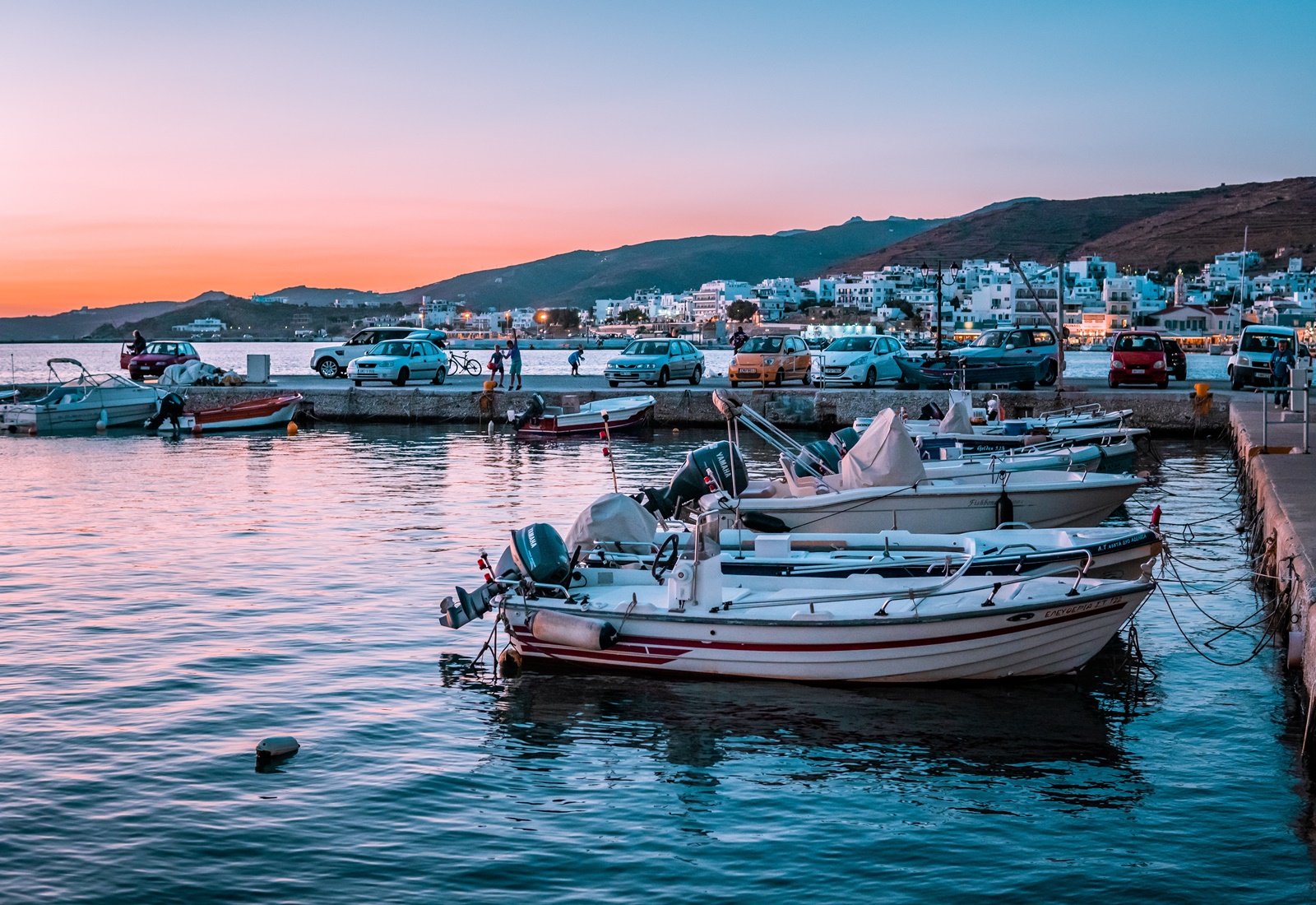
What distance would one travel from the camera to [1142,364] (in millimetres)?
38594

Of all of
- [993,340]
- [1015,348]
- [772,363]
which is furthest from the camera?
[772,363]

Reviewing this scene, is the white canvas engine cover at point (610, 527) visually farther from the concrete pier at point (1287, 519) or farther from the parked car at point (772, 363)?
the parked car at point (772, 363)

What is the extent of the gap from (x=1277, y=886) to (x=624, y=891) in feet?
12.0

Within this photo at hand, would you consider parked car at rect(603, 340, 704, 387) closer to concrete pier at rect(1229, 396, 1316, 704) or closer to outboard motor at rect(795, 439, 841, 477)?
concrete pier at rect(1229, 396, 1316, 704)

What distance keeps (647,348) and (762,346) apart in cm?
375

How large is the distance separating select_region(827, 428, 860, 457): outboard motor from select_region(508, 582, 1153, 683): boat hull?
24.5 feet

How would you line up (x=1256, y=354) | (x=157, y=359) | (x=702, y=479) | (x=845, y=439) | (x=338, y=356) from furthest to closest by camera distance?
(x=338, y=356) → (x=157, y=359) → (x=1256, y=354) → (x=845, y=439) → (x=702, y=479)

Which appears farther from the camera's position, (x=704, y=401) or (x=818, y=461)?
(x=704, y=401)

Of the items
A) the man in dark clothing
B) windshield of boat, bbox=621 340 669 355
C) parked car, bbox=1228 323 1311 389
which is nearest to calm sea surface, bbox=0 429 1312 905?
the man in dark clothing

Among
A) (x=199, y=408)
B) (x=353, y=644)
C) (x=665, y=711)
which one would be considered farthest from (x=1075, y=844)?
(x=199, y=408)

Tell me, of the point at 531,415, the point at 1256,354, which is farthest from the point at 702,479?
the point at 1256,354

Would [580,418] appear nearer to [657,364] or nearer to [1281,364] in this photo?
[657,364]

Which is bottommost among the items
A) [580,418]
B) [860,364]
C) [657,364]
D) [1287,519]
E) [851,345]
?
[1287,519]

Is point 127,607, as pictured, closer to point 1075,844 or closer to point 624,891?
point 624,891
